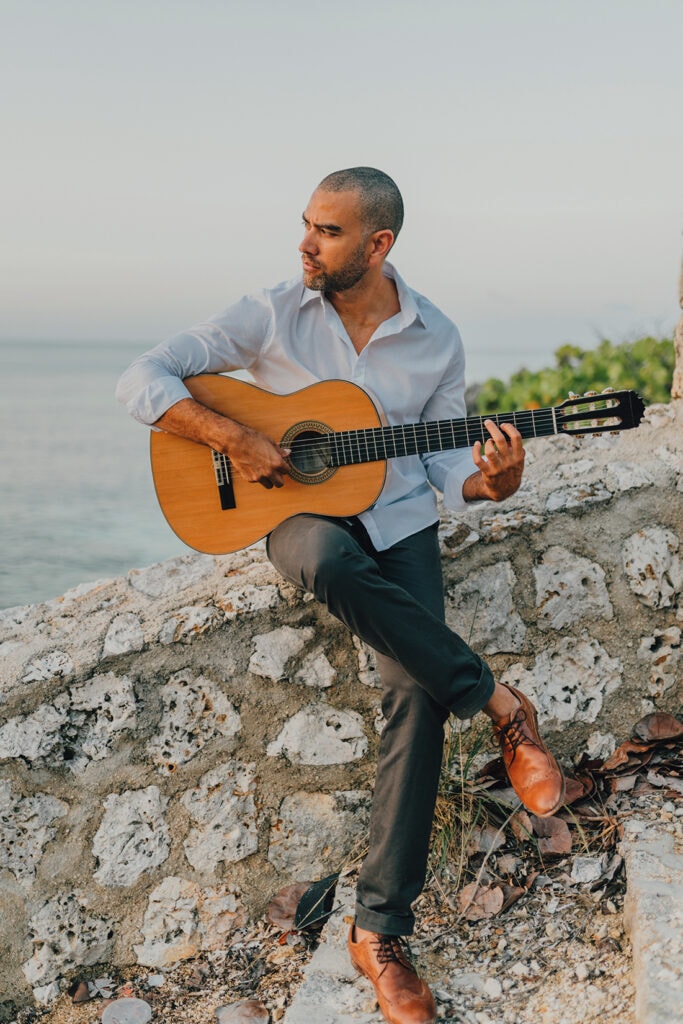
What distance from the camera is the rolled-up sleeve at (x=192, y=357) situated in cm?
246

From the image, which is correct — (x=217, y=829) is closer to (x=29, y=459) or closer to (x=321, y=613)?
(x=321, y=613)

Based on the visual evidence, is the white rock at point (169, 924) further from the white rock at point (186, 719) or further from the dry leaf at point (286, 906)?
the white rock at point (186, 719)

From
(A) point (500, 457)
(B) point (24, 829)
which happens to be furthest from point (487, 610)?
(B) point (24, 829)

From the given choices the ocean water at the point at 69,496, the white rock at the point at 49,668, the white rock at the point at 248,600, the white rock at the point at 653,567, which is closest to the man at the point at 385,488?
the white rock at the point at 248,600

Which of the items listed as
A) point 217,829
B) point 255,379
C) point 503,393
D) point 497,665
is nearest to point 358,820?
point 217,829

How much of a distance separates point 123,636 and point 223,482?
19.1 inches

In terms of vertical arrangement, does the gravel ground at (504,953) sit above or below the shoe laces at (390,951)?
below

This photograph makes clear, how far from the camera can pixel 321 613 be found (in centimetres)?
254

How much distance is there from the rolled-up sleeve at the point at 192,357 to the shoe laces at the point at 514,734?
119 centimetres

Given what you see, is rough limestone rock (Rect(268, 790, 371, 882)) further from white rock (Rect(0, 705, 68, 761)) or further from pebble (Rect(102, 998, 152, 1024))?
white rock (Rect(0, 705, 68, 761))

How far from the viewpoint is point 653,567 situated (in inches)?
108

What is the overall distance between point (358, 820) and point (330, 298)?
4.86 feet

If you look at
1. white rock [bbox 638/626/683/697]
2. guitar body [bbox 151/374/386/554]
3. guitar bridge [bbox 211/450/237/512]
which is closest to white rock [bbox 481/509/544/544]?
guitar body [bbox 151/374/386/554]

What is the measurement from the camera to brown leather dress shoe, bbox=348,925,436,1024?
2020mm
